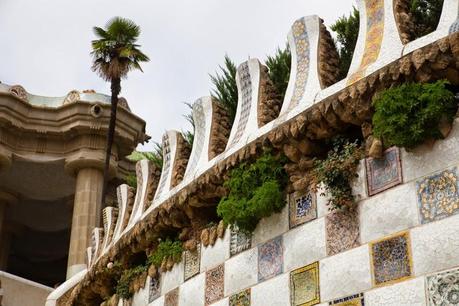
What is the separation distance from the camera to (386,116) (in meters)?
8.00

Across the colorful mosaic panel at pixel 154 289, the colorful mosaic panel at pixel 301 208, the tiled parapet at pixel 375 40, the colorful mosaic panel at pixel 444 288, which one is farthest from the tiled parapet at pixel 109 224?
the colorful mosaic panel at pixel 444 288

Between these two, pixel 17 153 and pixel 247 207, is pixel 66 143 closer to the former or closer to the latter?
pixel 17 153

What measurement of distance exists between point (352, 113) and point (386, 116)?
623 mm

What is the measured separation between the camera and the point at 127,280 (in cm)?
1310

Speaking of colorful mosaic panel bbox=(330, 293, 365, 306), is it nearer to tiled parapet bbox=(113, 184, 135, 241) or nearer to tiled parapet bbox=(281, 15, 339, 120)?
tiled parapet bbox=(281, 15, 339, 120)

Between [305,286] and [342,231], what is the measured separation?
73 cm

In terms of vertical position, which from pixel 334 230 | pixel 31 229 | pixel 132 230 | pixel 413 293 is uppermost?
pixel 31 229

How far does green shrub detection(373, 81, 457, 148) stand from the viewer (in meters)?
7.67

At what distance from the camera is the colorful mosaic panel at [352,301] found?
7.87 metres

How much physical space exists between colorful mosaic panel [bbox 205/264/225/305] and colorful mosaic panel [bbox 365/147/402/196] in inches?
106

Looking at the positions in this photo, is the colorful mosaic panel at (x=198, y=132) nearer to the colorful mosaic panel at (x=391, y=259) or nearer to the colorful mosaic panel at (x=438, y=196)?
the colorful mosaic panel at (x=391, y=259)

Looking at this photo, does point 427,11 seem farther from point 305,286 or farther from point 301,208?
point 305,286

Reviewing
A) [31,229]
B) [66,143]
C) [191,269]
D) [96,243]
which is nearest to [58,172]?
[66,143]

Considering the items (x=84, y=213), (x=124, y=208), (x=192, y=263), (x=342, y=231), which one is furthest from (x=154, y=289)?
(x=84, y=213)
